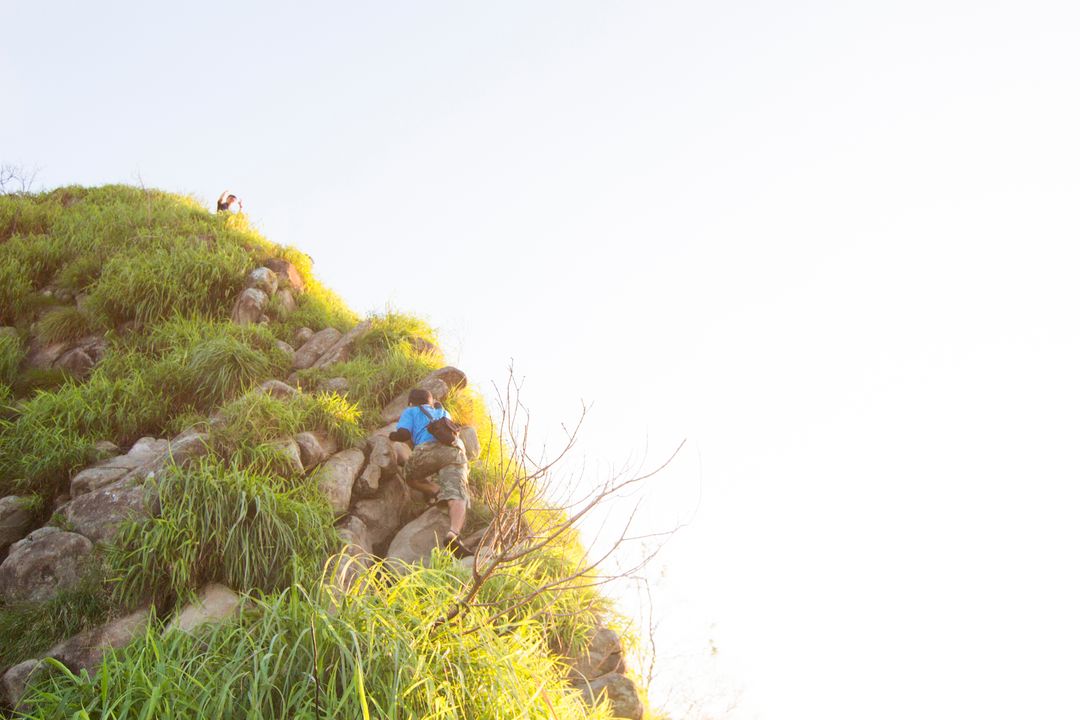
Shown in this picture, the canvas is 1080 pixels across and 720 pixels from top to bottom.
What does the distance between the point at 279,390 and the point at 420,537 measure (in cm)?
233

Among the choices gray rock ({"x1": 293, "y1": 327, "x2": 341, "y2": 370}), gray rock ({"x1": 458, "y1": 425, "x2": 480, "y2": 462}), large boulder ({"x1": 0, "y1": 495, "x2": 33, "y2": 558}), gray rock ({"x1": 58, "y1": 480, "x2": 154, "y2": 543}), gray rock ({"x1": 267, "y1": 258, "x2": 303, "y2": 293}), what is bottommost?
large boulder ({"x1": 0, "y1": 495, "x2": 33, "y2": 558})

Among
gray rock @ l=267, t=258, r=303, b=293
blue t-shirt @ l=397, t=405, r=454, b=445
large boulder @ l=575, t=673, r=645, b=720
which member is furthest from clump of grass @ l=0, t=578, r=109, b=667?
gray rock @ l=267, t=258, r=303, b=293

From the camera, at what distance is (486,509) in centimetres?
746

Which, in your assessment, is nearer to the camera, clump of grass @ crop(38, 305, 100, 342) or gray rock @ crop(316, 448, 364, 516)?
gray rock @ crop(316, 448, 364, 516)

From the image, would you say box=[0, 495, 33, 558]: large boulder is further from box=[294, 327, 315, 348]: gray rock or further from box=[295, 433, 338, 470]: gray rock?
box=[294, 327, 315, 348]: gray rock

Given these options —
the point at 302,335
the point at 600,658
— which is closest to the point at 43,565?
the point at 600,658

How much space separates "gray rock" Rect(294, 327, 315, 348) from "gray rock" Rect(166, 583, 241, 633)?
484 cm

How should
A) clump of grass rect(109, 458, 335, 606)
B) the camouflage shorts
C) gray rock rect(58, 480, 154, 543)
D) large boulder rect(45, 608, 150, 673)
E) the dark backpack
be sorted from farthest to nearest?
the dark backpack → the camouflage shorts → gray rock rect(58, 480, 154, 543) → clump of grass rect(109, 458, 335, 606) → large boulder rect(45, 608, 150, 673)

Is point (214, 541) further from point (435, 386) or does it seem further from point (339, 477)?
point (435, 386)

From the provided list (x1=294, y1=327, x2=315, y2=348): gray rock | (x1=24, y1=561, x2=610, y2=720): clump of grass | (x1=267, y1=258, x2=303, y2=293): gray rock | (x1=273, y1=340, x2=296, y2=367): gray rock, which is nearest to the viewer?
(x1=24, y1=561, x2=610, y2=720): clump of grass

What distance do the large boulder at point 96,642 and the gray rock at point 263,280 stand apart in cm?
584

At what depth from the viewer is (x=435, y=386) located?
8.60 metres

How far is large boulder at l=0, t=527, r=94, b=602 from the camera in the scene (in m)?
5.61

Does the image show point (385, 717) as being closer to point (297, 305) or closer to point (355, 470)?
point (355, 470)
